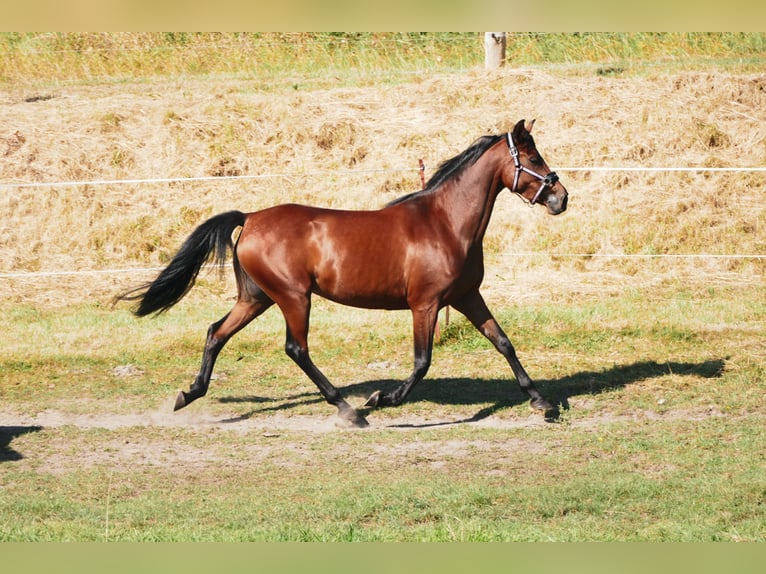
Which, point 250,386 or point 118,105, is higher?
point 118,105

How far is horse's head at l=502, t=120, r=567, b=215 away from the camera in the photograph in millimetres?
8359

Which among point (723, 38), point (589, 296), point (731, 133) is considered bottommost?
point (589, 296)

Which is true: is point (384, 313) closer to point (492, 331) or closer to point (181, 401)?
point (492, 331)

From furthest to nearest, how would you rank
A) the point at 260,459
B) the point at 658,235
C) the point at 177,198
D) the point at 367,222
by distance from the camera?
the point at 177,198
the point at 658,235
the point at 367,222
the point at 260,459

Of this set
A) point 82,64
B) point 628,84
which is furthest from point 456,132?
point 82,64

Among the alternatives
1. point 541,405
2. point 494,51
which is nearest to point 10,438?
point 541,405

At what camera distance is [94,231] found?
14.8 m

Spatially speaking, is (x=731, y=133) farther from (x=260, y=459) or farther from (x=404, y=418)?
(x=260, y=459)

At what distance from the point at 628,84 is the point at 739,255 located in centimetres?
473

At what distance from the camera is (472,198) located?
8.47 m

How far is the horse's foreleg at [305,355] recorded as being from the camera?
27.5 feet

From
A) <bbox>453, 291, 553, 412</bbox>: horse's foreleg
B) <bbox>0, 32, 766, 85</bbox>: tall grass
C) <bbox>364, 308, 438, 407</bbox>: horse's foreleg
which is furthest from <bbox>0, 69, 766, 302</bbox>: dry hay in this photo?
<bbox>364, 308, 438, 407</bbox>: horse's foreleg

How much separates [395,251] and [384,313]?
4.13 meters

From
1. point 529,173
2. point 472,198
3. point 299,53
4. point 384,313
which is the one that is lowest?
point 384,313
